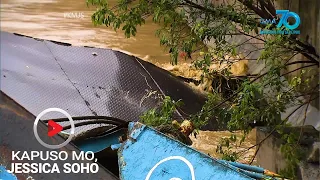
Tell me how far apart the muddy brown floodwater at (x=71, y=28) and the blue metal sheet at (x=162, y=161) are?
381 cm

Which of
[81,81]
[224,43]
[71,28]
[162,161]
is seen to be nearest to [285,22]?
[224,43]

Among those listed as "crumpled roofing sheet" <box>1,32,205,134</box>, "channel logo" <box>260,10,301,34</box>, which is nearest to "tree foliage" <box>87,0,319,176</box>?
"channel logo" <box>260,10,301,34</box>

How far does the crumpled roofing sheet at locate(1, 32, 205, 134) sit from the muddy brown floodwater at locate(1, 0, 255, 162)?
4.70 feet

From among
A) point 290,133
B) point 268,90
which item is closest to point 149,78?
point 268,90

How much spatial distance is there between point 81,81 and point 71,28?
10.4 ft

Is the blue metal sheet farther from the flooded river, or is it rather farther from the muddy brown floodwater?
the flooded river

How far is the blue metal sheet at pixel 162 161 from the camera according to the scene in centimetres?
152

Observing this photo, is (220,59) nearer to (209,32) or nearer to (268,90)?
(209,32)

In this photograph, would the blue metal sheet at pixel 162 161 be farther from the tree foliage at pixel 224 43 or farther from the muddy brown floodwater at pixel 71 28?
the muddy brown floodwater at pixel 71 28

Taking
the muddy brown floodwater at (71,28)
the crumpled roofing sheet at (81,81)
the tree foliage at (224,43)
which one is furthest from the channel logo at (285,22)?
the muddy brown floodwater at (71,28)

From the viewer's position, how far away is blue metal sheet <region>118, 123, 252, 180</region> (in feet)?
4.99

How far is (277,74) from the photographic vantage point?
2.59 meters

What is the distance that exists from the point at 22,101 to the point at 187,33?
1.17 m

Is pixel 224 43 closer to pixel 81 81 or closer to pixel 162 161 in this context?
pixel 162 161
